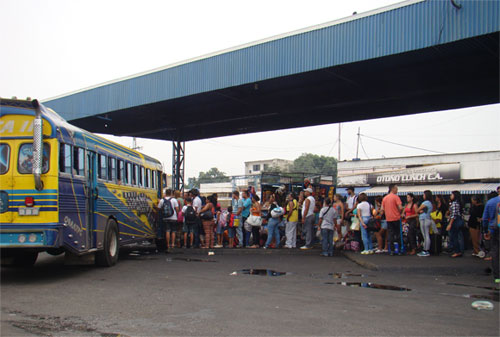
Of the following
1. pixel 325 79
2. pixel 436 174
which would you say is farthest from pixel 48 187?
pixel 436 174

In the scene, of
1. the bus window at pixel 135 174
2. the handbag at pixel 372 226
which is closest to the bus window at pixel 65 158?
the bus window at pixel 135 174

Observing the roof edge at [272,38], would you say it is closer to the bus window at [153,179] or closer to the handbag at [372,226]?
the bus window at [153,179]

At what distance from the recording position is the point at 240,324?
6.01 m

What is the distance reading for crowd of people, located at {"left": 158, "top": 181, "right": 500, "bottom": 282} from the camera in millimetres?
13289

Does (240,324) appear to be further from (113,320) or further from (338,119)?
(338,119)

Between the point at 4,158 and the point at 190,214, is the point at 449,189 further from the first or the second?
the point at 4,158

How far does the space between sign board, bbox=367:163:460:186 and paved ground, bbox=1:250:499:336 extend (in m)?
23.6

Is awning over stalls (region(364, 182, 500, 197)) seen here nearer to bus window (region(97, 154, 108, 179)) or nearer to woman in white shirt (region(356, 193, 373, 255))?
woman in white shirt (region(356, 193, 373, 255))

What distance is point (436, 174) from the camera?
3488cm

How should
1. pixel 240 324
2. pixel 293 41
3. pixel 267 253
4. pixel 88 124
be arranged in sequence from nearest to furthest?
pixel 240 324 < pixel 267 253 < pixel 293 41 < pixel 88 124

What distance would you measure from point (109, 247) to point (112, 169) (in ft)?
6.50

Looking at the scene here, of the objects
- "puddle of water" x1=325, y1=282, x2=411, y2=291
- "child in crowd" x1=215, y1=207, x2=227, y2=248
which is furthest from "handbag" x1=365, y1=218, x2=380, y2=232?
"child in crowd" x1=215, y1=207, x2=227, y2=248

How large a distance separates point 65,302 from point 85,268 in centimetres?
424

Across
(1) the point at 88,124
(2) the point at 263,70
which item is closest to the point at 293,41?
(2) the point at 263,70
